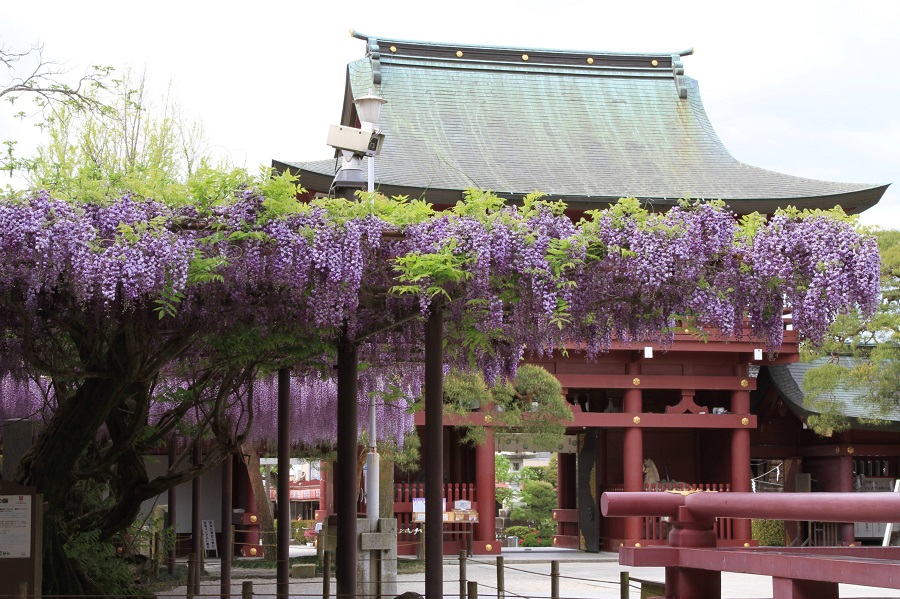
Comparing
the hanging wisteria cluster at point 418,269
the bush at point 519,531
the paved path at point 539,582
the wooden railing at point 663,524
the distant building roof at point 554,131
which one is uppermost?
the distant building roof at point 554,131

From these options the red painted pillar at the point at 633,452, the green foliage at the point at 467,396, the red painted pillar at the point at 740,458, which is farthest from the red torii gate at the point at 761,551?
the red painted pillar at the point at 740,458

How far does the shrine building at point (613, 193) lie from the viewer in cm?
2057

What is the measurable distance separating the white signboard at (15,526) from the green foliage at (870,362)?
12528 mm

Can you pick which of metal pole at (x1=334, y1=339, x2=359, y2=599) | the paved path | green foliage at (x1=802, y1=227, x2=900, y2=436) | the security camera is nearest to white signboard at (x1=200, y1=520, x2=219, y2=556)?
the paved path

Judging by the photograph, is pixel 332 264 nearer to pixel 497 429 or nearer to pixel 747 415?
pixel 497 429

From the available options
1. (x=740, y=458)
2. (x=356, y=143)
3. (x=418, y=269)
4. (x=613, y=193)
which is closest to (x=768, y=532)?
(x=740, y=458)

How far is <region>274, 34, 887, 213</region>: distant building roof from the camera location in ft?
68.1

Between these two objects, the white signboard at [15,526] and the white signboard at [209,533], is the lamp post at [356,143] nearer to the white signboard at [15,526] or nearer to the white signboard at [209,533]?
the white signboard at [15,526]

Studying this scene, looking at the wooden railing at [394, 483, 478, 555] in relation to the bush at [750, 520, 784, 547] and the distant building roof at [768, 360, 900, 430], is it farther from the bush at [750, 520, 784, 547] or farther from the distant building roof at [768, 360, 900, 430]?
the distant building roof at [768, 360, 900, 430]

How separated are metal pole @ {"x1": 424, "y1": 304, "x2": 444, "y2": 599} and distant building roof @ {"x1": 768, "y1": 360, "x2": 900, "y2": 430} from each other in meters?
14.5

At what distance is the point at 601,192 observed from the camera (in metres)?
21.1

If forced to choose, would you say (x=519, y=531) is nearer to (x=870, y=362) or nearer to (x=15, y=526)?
(x=870, y=362)

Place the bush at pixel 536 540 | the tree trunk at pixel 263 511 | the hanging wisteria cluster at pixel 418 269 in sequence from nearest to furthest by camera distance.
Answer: the hanging wisteria cluster at pixel 418 269 < the tree trunk at pixel 263 511 < the bush at pixel 536 540

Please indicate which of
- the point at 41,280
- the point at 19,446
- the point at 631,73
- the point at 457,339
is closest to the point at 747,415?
the point at 631,73
